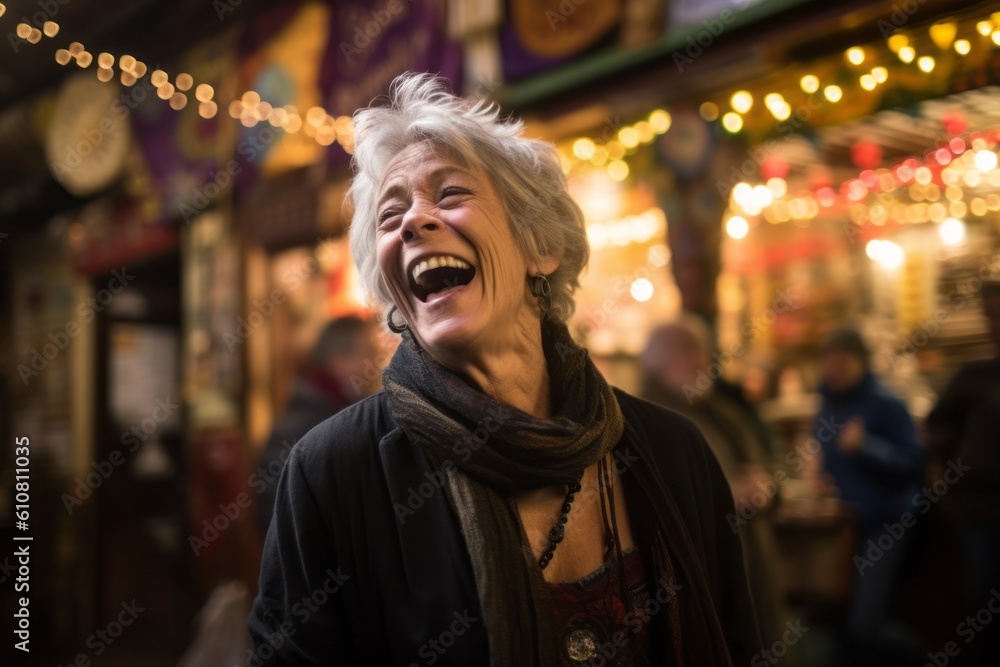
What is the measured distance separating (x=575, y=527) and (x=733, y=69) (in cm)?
285

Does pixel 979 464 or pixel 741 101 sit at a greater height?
pixel 741 101

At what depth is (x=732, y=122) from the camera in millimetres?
3613

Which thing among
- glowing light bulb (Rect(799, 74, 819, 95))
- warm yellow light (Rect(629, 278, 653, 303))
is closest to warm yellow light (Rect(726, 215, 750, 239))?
warm yellow light (Rect(629, 278, 653, 303))

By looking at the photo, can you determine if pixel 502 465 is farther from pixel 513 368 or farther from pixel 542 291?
pixel 542 291

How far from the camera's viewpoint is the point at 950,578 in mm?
2969

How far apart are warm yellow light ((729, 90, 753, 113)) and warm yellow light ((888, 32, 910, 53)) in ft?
2.26

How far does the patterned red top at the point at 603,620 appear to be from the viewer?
1.15 m

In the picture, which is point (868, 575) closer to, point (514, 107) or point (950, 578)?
point (950, 578)

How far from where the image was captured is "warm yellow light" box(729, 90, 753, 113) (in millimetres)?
3551

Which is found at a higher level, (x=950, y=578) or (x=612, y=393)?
(x=612, y=393)

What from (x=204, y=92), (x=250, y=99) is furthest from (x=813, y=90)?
(x=204, y=92)

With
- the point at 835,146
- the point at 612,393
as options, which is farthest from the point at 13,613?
the point at 835,146

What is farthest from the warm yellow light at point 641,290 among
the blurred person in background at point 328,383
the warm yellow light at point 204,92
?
the warm yellow light at point 204,92

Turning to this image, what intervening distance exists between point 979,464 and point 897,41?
5.00 ft
